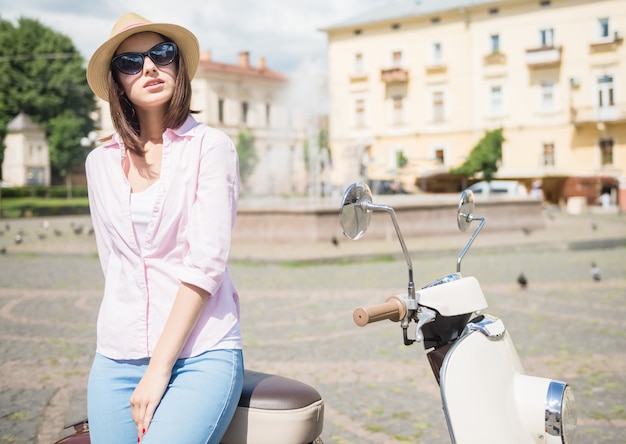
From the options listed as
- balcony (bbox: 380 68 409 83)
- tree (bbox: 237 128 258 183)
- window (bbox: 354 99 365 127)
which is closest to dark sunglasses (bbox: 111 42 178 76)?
balcony (bbox: 380 68 409 83)

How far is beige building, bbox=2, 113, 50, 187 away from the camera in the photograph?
45.7 meters

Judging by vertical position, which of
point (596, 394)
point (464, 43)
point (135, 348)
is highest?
point (464, 43)

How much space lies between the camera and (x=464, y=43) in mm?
42875

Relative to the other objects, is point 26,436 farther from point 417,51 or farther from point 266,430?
point 417,51

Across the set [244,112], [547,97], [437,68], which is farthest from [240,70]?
[547,97]

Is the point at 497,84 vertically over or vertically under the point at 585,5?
under

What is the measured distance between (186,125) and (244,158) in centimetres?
4967

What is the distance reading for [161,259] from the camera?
184 cm

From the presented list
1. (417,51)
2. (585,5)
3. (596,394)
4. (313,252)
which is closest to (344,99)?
(417,51)

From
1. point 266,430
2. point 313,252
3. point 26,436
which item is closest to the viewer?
point 266,430

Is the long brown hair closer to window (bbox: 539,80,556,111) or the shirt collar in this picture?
the shirt collar

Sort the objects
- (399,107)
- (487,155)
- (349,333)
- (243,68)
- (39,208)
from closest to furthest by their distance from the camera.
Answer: (349,333) → (39,208) → (487,155) → (399,107) → (243,68)

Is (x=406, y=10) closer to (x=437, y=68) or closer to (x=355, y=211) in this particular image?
(x=437, y=68)

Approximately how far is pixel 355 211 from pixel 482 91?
42.5 metres
